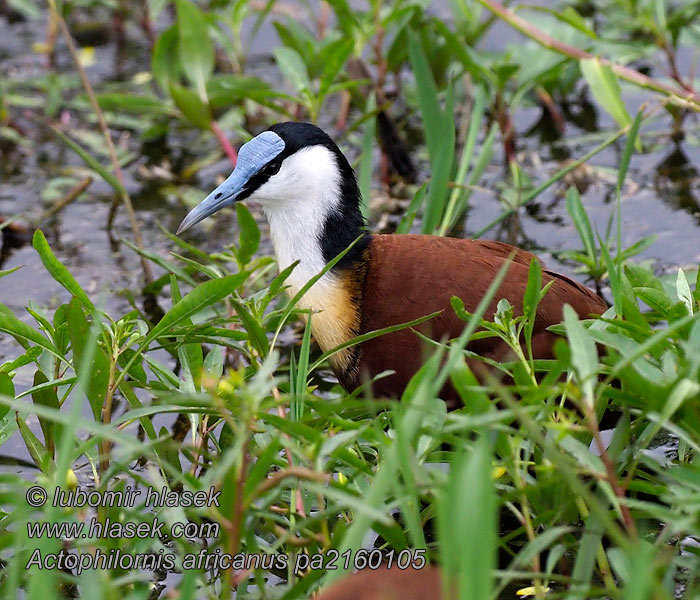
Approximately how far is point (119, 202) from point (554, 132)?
214cm

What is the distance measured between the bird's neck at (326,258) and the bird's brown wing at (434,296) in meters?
0.05

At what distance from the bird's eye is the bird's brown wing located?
43 centimetres

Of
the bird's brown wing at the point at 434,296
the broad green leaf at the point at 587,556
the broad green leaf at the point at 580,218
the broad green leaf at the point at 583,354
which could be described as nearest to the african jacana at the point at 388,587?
the broad green leaf at the point at 587,556

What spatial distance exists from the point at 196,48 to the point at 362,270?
1.67 meters

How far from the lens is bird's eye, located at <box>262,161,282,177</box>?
3.33 metres

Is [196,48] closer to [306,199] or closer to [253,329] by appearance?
[306,199]

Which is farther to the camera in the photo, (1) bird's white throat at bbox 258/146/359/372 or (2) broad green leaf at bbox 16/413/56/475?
(1) bird's white throat at bbox 258/146/359/372

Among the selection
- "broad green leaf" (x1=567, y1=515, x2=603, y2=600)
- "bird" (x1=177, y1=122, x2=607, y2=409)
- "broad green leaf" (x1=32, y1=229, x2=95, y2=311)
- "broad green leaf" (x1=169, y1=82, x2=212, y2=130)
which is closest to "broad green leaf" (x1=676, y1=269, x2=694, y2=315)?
"bird" (x1=177, y1=122, x2=607, y2=409)

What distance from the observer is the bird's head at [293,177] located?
10.8 feet

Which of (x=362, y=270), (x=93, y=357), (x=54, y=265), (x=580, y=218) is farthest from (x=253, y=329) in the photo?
(x=580, y=218)

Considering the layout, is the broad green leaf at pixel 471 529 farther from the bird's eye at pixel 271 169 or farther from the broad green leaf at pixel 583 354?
the bird's eye at pixel 271 169

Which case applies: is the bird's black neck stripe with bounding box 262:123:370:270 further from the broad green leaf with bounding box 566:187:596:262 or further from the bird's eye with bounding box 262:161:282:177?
the broad green leaf with bounding box 566:187:596:262

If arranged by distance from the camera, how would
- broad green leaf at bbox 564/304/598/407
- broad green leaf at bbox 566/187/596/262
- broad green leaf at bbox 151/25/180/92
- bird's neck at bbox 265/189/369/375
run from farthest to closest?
broad green leaf at bbox 151/25/180/92
broad green leaf at bbox 566/187/596/262
bird's neck at bbox 265/189/369/375
broad green leaf at bbox 564/304/598/407

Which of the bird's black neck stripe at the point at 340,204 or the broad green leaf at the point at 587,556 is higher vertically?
the bird's black neck stripe at the point at 340,204
